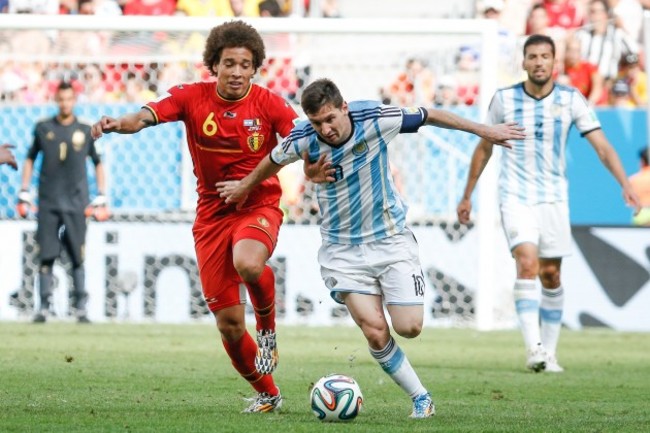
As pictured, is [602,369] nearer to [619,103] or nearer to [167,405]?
[167,405]

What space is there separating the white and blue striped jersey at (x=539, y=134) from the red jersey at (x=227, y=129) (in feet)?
11.4

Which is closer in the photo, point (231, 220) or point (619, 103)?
point (231, 220)

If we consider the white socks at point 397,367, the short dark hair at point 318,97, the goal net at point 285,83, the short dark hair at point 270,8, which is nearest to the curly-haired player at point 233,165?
the white socks at point 397,367

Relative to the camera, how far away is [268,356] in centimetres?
777

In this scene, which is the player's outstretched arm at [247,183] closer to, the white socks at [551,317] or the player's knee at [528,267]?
the player's knee at [528,267]

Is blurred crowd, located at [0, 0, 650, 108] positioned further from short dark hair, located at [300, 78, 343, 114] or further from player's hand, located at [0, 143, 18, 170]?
short dark hair, located at [300, 78, 343, 114]

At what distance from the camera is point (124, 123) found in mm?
7793

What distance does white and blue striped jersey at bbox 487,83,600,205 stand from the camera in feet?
36.5

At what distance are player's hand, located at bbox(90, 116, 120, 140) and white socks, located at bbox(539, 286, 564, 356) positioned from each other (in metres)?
4.89

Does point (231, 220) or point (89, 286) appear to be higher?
point (231, 220)

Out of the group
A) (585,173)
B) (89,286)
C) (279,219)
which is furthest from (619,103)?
(279,219)

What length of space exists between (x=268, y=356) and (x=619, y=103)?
38.0ft

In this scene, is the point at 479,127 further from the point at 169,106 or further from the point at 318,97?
the point at 169,106

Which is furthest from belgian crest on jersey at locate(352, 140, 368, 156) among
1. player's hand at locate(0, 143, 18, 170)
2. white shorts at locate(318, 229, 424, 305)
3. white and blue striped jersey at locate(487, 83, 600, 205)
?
white and blue striped jersey at locate(487, 83, 600, 205)
